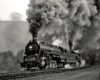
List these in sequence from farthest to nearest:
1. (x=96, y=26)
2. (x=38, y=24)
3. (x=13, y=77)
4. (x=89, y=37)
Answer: (x=89, y=37), (x=96, y=26), (x=38, y=24), (x=13, y=77)

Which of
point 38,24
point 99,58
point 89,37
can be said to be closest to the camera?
point 38,24

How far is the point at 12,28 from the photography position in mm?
85562

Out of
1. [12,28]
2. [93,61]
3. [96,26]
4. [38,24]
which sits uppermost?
[12,28]

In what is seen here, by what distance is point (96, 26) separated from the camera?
1641 inches

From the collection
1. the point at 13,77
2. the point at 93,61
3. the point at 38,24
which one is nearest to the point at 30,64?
the point at 38,24

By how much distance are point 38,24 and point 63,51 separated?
617 centimetres

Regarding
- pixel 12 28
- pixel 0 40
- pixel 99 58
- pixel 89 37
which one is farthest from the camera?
pixel 12 28

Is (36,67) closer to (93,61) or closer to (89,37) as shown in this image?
(93,61)

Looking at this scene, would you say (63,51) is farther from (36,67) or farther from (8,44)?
(8,44)

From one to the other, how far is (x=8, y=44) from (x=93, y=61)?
43292 millimetres

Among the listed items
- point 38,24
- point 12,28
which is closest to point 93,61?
point 38,24

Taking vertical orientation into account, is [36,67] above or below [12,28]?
below

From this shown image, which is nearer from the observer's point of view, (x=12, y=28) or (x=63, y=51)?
(x=63, y=51)

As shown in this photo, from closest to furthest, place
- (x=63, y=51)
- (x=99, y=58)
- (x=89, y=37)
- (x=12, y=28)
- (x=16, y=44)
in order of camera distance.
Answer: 1. (x=63, y=51)
2. (x=99, y=58)
3. (x=89, y=37)
4. (x=16, y=44)
5. (x=12, y=28)
